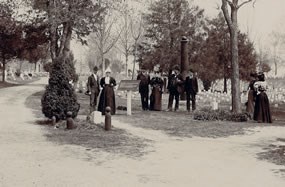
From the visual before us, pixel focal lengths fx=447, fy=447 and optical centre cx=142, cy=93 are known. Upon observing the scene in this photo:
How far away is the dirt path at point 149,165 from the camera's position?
7.18 metres

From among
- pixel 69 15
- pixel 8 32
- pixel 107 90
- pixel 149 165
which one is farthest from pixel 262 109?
pixel 8 32

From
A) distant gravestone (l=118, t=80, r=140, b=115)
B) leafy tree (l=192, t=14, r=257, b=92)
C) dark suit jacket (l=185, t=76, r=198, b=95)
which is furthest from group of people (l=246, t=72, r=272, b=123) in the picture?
leafy tree (l=192, t=14, r=257, b=92)

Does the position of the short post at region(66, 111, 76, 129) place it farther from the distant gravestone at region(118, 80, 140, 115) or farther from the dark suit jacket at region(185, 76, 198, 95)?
the dark suit jacket at region(185, 76, 198, 95)

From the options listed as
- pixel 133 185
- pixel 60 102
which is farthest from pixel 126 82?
pixel 133 185

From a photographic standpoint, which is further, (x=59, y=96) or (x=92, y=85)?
(x=92, y=85)

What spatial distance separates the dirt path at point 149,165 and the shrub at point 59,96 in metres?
2.42

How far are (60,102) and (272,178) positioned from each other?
8.65 m

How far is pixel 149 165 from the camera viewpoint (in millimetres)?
8469

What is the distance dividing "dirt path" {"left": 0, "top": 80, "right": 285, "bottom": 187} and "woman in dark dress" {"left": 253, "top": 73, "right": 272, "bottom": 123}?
3.96 m

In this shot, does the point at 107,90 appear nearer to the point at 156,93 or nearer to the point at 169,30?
the point at 156,93

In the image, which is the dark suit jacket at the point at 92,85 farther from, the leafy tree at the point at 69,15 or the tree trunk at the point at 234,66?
the leafy tree at the point at 69,15

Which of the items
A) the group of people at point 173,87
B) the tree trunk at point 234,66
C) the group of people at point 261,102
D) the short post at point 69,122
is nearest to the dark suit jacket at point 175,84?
the group of people at point 173,87

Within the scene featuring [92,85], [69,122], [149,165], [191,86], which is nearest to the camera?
[149,165]

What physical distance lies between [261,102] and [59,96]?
7120 mm
